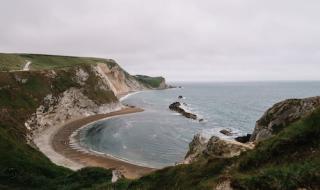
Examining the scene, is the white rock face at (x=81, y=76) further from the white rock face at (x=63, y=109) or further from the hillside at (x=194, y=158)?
the hillside at (x=194, y=158)

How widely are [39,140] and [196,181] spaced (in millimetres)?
65494

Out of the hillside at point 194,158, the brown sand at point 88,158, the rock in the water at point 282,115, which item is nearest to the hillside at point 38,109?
the hillside at point 194,158

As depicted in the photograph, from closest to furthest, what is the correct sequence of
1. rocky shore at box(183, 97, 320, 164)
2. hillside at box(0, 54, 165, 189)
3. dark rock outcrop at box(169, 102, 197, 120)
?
rocky shore at box(183, 97, 320, 164)
hillside at box(0, 54, 165, 189)
dark rock outcrop at box(169, 102, 197, 120)

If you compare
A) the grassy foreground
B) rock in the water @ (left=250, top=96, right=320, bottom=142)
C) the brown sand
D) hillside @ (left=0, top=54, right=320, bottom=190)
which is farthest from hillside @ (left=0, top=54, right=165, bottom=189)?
rock in the water @ (left=250, top=96, right=320, bottom=142)

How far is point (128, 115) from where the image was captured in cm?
12744

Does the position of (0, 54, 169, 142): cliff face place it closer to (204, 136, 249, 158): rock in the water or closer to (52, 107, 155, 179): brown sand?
(52, 107, 155, 179): brown sand

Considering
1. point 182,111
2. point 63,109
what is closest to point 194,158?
point 63,109

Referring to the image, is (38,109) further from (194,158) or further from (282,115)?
(282,115)

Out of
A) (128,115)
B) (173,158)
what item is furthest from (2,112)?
(128,115)

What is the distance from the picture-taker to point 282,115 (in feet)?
140

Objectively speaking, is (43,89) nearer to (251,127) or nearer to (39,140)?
(39,140)

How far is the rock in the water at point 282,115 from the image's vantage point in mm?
39344

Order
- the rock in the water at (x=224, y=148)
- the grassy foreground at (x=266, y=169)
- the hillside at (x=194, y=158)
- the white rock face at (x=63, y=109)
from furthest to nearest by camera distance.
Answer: the white rock face at (x=63, y=109) → the rock in the water at (x=224, y=148) → the hillside at (x=194, y=158) → the grassy foreground at (x=266, y=169)

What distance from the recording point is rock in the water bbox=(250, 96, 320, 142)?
39344 millimetres
